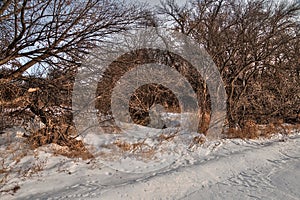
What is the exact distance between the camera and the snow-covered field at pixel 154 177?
2.90m

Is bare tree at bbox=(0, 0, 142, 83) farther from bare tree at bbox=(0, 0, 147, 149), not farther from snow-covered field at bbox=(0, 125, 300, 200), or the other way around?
snow-covered field at bbox=(0, 125, 300, 200)

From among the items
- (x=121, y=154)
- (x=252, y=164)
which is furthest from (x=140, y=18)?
(x=252, y=164)

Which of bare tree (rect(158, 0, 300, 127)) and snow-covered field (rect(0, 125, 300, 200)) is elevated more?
bare tree (rect(158, 0, 300, 127))

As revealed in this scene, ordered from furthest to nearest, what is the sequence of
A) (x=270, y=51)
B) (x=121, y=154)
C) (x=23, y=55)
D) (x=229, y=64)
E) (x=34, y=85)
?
1. (x=229, y=64)
2. (x=270, y=51)
3. (x=121, y=154)
4. (x=34, y=85)
5. (x=23, y=55)

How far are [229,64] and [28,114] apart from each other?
652 cm

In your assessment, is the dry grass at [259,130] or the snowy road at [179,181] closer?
the snowy road at [179,181]

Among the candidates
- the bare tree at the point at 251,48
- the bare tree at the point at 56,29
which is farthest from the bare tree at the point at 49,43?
the bare tree at the point at 251,48

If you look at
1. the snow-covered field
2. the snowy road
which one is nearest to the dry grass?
the snow-covered field

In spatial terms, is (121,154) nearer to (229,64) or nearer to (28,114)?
(28,114)

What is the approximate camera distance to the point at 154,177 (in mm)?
3402

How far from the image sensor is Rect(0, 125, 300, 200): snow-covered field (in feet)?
9.50

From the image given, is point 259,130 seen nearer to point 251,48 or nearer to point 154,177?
point 251,48

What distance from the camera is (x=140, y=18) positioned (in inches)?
164

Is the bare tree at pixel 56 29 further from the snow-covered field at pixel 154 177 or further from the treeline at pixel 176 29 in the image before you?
the snow-covered field at pixel 154 177
